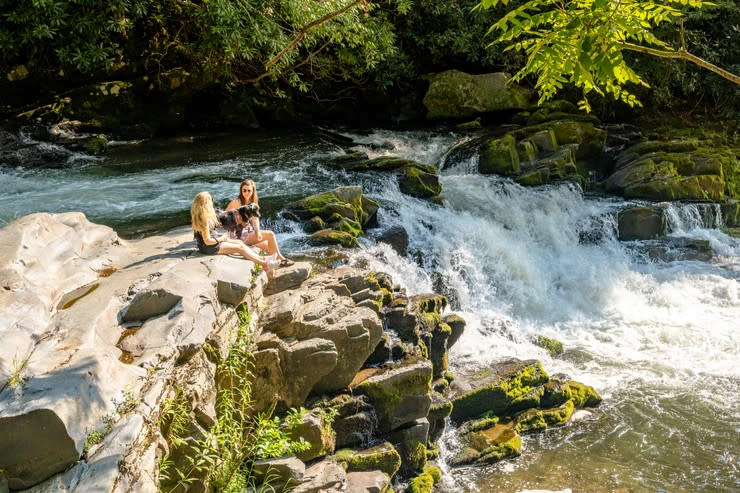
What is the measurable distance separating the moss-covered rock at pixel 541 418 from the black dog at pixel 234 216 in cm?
372

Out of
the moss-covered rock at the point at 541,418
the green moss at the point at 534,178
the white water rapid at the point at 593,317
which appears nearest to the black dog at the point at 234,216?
the white water rapid at the point at 593,317

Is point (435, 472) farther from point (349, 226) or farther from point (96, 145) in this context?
point (96, 145)

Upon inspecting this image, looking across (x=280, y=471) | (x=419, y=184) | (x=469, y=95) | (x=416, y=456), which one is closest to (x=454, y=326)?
(x=416, y=456)

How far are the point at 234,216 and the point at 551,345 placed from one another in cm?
466

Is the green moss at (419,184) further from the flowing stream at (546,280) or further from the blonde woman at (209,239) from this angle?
the blonde woman at (209,239)

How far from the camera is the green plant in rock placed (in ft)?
13.7

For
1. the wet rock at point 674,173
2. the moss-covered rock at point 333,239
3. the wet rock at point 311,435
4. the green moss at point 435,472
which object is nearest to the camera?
the wet rock at point 311,435

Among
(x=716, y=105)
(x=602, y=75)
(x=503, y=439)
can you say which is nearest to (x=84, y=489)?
(x=602, y=75)

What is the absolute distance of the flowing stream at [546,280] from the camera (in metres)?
6.49

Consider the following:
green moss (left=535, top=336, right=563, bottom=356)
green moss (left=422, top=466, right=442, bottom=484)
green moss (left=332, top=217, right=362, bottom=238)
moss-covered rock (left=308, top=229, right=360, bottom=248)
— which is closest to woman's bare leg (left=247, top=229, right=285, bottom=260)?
moss-covered rock (left=308, top=229, right=360, bottom=248)

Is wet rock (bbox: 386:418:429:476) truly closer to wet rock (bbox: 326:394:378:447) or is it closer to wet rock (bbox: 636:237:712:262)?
wet rock (bbox: 326:394:378:447)

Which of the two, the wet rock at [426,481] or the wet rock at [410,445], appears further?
the wet rock at [410,445]

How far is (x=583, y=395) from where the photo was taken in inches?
289

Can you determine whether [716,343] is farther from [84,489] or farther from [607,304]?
[84,489]
